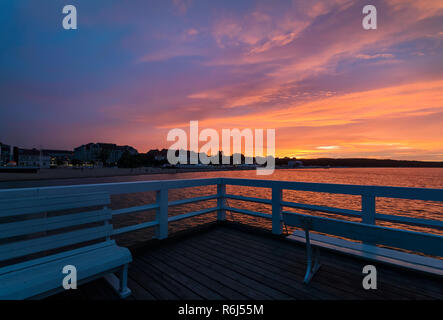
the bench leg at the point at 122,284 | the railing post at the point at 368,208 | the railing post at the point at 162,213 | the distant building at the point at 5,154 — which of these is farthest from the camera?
the distant building at the point at 5,154

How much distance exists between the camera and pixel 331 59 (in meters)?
8.18

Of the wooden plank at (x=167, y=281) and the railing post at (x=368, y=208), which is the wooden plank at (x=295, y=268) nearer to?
the railing post at (x=368, y=208)

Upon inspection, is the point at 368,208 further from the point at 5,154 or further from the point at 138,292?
the point at 5,154

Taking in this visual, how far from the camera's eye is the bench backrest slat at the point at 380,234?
1718 mm

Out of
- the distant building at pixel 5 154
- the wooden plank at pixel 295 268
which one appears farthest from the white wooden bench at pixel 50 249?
the distant building at pixel 5 154

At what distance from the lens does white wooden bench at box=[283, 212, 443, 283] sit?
1.77 meters

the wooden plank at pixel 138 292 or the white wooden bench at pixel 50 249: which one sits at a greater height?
the white wooden bench at pixel 50 249

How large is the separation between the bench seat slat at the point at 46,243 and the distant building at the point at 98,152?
130 m

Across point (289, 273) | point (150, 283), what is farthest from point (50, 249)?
point (289, 273)

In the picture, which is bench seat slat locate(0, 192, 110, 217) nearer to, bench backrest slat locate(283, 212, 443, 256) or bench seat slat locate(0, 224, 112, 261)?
bench seat slat locate(0, 224, 112, 261)

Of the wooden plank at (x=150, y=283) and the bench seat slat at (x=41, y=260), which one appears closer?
the bench seat slat at (x=41, y=260)

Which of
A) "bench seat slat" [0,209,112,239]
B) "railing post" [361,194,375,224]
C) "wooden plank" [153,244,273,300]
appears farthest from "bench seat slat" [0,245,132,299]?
"railing post" [361,194,375,224]

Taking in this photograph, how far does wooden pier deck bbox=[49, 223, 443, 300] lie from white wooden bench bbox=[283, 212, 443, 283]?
36 centimetres
